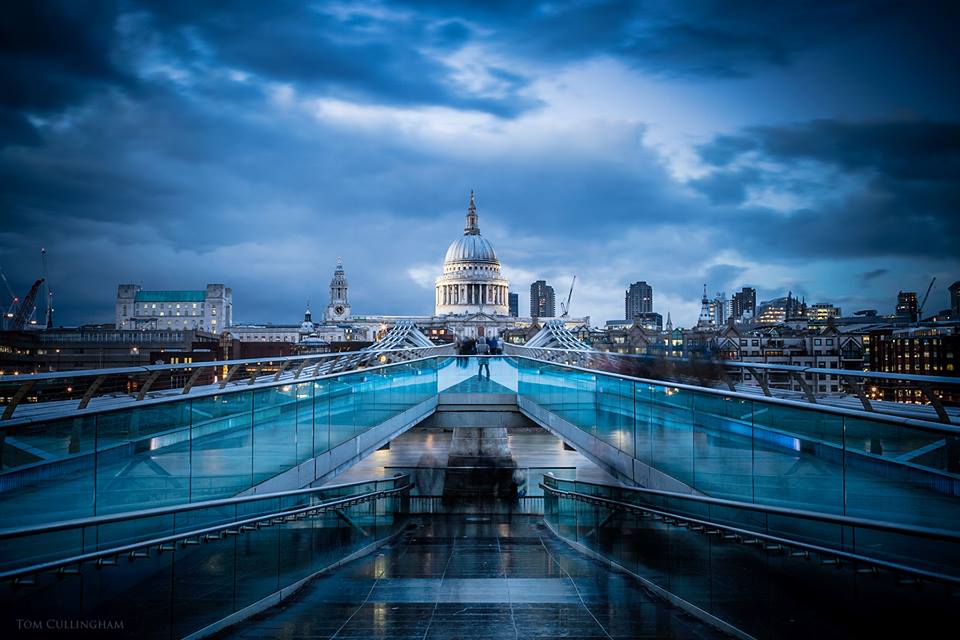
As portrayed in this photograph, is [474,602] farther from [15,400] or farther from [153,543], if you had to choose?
[15,400]

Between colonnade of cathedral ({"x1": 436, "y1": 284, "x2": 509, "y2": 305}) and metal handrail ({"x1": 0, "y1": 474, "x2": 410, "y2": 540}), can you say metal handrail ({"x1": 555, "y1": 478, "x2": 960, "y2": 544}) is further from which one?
colonnade of cathedral ({"x1": 436, "y1": 284, "x2": 509, "y2": 305})

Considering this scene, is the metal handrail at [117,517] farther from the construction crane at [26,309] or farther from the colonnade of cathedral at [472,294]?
the construction crane at [26,309]

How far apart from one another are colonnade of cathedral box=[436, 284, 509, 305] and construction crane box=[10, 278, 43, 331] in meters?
91.8

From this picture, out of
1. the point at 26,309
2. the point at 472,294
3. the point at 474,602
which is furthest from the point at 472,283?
the point at 474,602

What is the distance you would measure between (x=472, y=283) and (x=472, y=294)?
8.43 feet

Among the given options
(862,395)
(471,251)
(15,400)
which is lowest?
(862,395)

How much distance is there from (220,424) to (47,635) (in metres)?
3.25

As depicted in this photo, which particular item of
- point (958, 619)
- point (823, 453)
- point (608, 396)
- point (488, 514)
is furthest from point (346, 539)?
point (488, 514)

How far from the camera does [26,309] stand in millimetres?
177250

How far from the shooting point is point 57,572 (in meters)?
5.36

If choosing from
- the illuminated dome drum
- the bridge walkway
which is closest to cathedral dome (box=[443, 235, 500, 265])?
the illuminated dome drum

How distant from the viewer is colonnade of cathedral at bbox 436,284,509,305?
180 m

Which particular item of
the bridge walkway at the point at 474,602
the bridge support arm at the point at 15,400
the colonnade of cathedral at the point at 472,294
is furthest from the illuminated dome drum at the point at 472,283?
the bridge support arm at the point at 15,400

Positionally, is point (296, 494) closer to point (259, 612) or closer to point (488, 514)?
point (259, 612)
